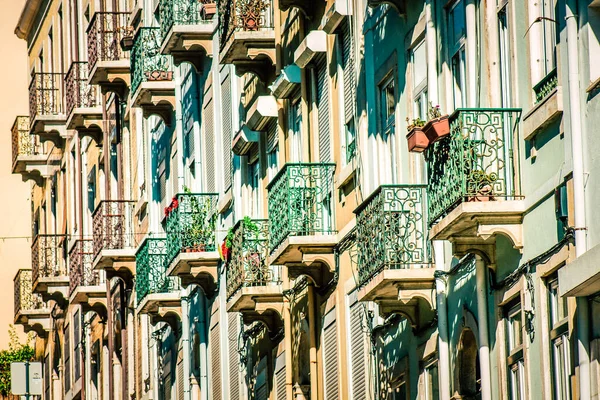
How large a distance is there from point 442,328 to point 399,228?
126 centimetres

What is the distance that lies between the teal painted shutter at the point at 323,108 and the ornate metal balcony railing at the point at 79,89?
62.7 feet

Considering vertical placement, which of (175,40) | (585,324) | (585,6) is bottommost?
(585,324)

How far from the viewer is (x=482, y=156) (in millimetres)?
19891

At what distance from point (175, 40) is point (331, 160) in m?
7.96

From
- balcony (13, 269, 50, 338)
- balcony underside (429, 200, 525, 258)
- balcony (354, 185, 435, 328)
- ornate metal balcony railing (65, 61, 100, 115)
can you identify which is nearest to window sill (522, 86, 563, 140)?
balcony underside (429, 200, 525, 258)

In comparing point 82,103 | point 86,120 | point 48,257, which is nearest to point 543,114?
point 86,120

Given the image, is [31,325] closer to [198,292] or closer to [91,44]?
[91,44]

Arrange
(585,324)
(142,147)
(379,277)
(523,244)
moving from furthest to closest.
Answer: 1. (142,147)
2. (379,277)
3. (523,244)
4. (585,324)

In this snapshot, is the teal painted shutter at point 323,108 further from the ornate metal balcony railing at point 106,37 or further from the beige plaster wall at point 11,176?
the beige plaster wall at point 11,176

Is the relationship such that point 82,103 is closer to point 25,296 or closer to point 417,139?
point 25,296

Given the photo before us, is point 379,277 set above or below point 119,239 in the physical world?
below

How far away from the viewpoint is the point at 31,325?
55.7 m

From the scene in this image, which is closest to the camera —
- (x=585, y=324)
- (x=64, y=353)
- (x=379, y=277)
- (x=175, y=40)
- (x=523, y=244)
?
(x=585, y=324)

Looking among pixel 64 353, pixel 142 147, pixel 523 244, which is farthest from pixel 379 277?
pixel 64 353
